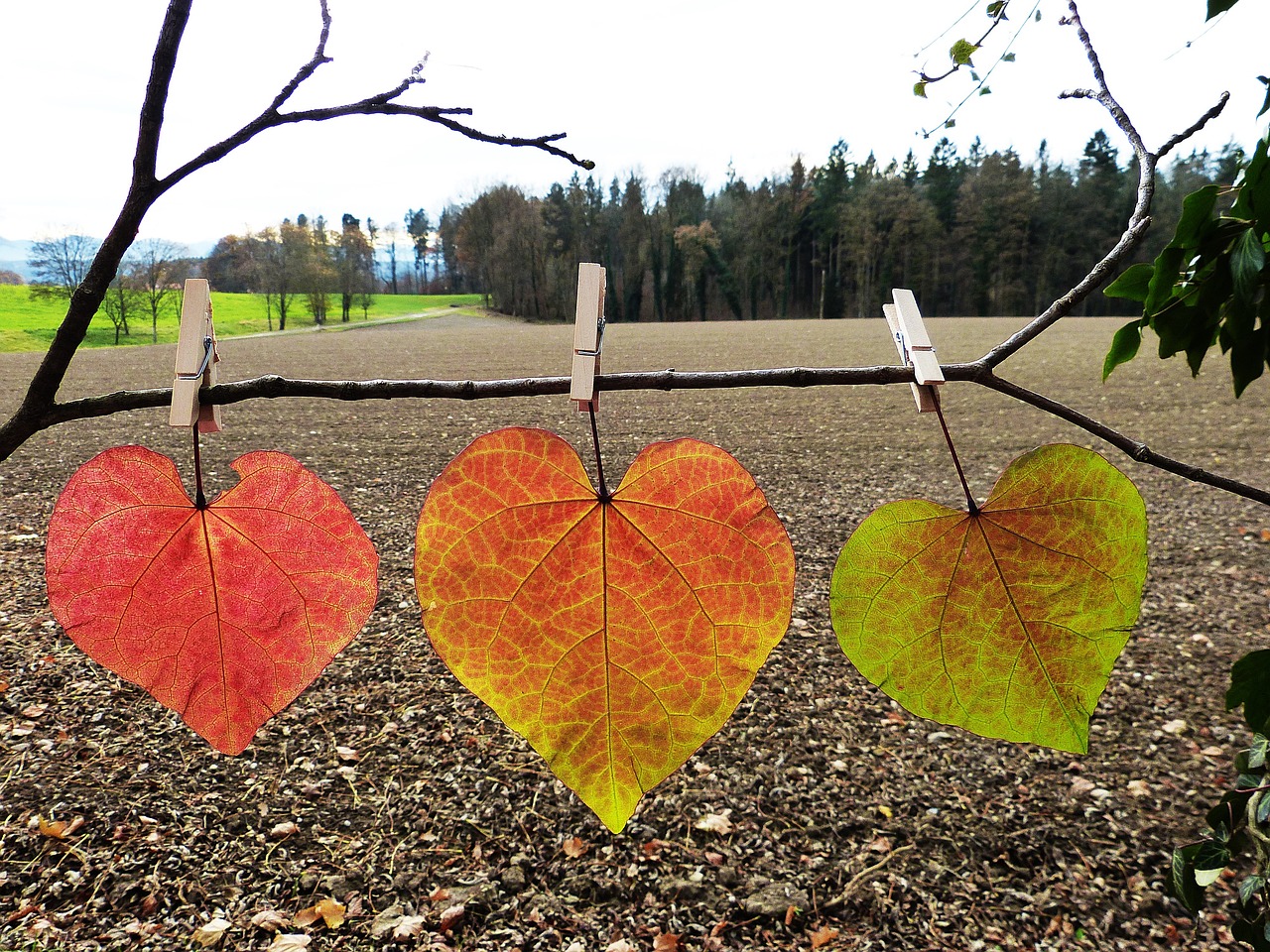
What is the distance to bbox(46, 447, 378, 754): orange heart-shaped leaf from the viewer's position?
1.00ft

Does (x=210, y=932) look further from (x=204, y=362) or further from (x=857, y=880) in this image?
(x=204, y=362)

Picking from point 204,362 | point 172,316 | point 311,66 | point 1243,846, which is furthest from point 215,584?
point 172,316

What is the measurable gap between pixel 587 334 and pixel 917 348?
133mm

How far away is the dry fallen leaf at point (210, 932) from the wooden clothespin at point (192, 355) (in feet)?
5.02

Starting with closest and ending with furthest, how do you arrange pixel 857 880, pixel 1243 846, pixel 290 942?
pixel 1243 846
pixel 290 942
pixel 857 880

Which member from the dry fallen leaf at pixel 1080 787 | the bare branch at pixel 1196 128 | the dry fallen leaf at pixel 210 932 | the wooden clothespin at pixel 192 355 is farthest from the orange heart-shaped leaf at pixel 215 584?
the dry fallen leaf at pixel 1080 787

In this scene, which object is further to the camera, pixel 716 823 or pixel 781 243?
pixel 781 243

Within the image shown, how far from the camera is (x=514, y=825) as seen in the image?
171 centimetres

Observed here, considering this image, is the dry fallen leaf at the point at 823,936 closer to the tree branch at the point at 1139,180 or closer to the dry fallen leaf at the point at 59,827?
the tree branch at the point at 1139,180

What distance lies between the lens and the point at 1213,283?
0.44 m

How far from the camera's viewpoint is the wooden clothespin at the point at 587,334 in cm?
26

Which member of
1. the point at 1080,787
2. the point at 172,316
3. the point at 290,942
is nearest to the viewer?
the point at 290,942

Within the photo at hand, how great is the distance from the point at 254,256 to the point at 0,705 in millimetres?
10461

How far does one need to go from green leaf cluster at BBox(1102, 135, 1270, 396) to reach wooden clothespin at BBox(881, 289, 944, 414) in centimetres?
Answer: 13
